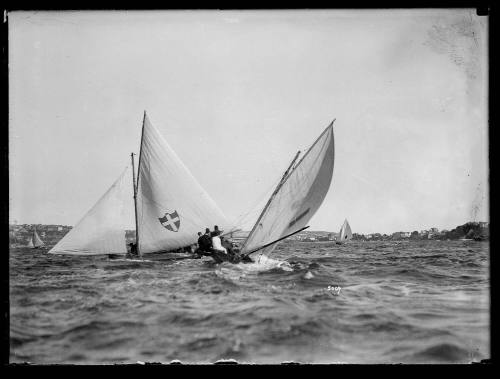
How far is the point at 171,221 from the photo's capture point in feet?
79.8

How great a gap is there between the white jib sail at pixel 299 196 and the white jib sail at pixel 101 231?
34.4ft

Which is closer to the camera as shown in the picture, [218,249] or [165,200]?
[218,249]

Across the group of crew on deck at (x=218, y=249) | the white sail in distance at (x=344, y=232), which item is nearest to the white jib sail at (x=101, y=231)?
the group of crew on deck at (x=218, y=249)

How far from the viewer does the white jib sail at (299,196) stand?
15.0 metres

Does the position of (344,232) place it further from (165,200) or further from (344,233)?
(165,200)

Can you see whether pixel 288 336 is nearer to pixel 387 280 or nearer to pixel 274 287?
pixel 274 287

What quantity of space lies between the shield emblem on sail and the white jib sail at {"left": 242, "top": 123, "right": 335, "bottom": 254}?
761cm

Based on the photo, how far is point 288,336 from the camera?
841 centimetres

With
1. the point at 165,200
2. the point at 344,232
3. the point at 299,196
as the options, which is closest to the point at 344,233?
the point at 344,232

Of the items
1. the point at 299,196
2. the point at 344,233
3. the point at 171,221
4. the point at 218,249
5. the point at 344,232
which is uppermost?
the point at 299,196

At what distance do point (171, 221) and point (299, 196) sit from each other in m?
10.8

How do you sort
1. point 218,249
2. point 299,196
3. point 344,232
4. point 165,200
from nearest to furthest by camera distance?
point 299,196, point 218,249, point 165,200, point 344,232

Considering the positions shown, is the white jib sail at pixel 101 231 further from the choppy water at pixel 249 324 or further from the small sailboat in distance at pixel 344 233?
the small sailboat in distance at pixel 344 233

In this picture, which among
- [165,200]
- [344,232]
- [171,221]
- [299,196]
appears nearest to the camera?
[299,196]
